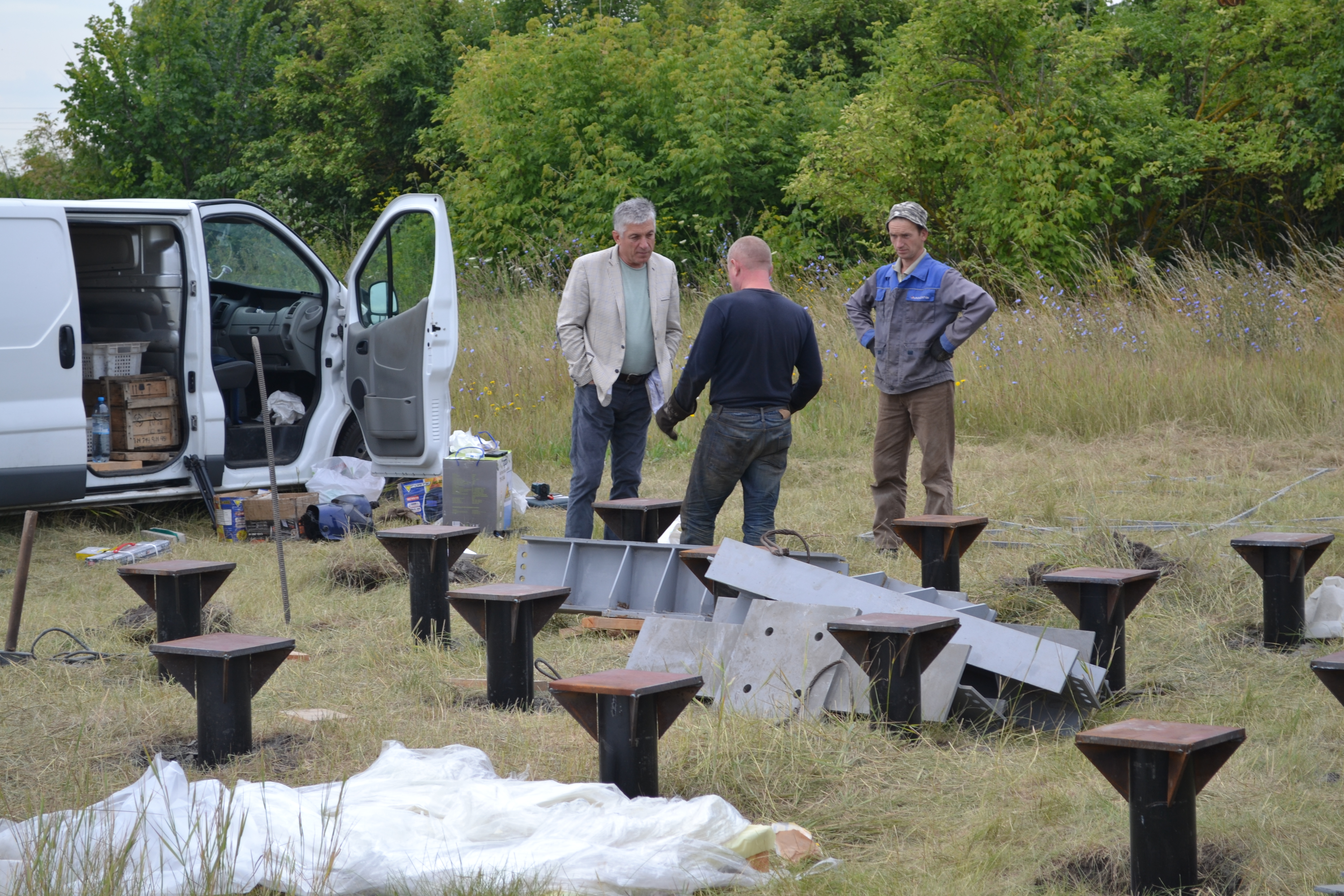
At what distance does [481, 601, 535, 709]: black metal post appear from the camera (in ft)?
15.1

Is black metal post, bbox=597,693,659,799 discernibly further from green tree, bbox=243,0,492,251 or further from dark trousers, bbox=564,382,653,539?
green tree, bbox=243,0,492,251

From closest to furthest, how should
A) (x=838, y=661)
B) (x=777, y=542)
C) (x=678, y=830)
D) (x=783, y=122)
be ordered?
(x=678, y=830) → (x=838, y=661) → (x=777, y=542) → (x=783, y=122)

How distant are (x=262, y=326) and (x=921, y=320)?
15.6 ft

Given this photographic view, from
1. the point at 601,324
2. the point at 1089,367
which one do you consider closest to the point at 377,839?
the point at 601,324

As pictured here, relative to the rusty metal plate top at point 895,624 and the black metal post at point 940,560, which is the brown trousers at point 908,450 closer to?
the black metal post at point 940,560

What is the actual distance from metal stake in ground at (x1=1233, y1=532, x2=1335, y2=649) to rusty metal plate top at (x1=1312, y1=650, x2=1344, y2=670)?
1.85m

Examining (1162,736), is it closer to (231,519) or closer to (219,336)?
(231,519)

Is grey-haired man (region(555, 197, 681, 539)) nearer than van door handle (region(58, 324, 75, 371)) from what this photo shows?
Yes

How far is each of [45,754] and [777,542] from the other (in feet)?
14.1

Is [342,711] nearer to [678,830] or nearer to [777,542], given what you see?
[678,830]

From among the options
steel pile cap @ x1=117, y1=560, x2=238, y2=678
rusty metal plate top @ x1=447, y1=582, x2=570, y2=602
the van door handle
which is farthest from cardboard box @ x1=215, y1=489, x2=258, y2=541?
rusty metal plate top @ x1=447, y1=582, x2=570, y2=602

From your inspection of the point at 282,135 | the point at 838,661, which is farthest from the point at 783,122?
the point at 838,661

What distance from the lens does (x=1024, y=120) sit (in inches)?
648

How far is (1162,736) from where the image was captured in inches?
115
